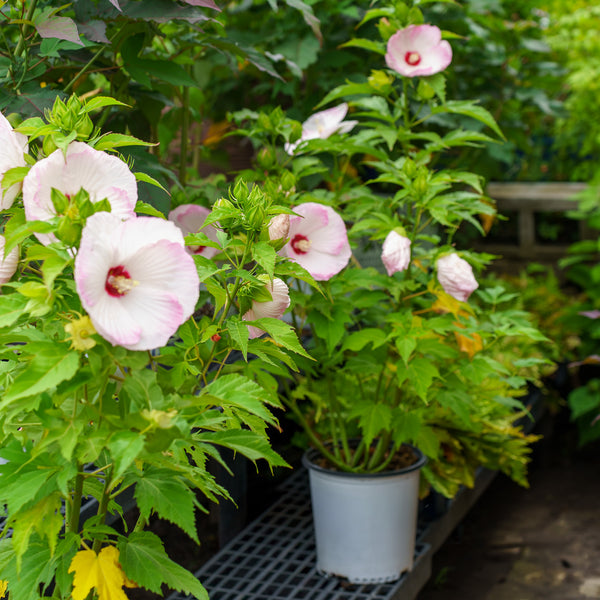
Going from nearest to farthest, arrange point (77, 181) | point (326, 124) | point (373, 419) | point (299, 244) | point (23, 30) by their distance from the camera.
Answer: point (77, 181)
point (23, 30)
point (299, 244)
point (373, 419)
point (326, 124)

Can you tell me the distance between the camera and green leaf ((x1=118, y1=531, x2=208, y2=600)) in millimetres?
739

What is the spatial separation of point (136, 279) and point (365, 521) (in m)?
0.97

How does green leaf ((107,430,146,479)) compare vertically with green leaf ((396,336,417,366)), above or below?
above

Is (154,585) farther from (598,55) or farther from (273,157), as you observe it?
(598,55)

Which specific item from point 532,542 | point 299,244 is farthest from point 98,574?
point 532,542

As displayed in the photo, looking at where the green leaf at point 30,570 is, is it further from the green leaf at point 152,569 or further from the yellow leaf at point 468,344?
the yellow leaf at point 468,344

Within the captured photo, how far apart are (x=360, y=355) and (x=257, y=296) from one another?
640 mm

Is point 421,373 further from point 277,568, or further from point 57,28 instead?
point 57,28

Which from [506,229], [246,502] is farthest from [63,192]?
[506,229]

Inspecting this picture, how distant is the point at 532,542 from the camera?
2328 mm

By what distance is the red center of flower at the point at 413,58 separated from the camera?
1388mm

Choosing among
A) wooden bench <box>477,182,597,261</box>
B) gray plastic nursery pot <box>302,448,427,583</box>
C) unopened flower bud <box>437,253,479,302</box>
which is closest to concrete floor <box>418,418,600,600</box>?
gray plastic nursery pot <box>302,448,427,583</box>

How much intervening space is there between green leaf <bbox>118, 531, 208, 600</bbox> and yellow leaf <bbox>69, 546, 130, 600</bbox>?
0.01 m

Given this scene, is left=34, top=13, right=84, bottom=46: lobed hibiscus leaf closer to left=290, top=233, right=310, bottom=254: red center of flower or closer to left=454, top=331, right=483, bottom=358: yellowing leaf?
left=290, top=233, right=310, bottom=254: red center of flower
